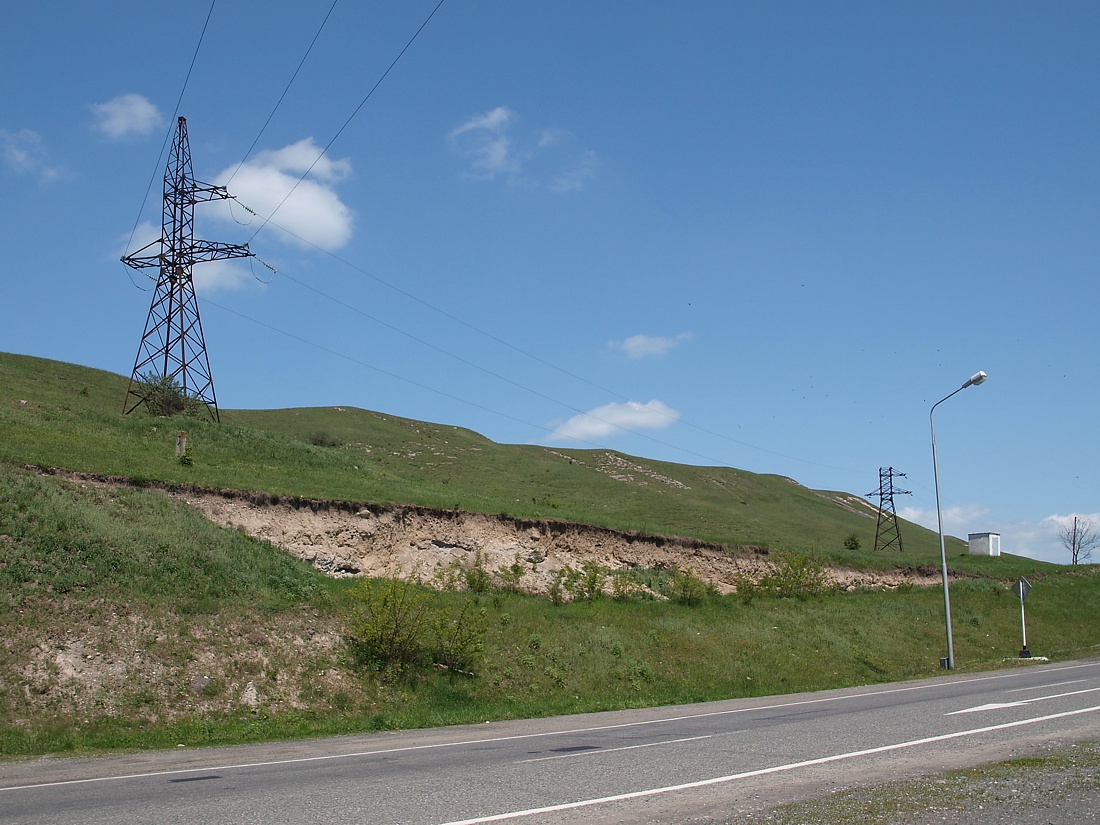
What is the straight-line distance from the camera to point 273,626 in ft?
79.3

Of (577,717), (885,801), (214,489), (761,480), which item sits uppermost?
(761,480)

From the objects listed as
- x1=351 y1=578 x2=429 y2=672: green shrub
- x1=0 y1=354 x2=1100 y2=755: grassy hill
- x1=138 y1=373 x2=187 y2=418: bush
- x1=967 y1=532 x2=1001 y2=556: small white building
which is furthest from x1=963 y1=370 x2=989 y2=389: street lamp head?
x1=967 y1=532 x2=1001 y2=556: small white building

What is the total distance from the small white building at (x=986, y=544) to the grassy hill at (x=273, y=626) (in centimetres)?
2852

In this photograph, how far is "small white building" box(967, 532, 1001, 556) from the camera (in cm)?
8181

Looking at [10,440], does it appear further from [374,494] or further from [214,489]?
[374,494]

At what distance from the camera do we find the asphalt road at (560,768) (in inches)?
355

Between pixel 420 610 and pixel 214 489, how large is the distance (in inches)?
439

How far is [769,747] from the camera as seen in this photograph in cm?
1280

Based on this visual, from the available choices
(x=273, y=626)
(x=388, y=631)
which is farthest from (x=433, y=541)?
(x=273, y=626)

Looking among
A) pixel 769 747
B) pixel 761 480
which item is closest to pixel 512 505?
pixel 769 747

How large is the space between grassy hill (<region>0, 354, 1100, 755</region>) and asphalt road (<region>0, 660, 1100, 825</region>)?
4.43 metres

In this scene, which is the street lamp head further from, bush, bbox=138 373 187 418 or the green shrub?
bush, bbox=138 373 187 418

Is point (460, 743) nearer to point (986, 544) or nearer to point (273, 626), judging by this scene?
point (273, 626)

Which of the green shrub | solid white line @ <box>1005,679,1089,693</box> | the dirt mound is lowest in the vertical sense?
solid white line @ <box>1005,679,1089,693</box>
